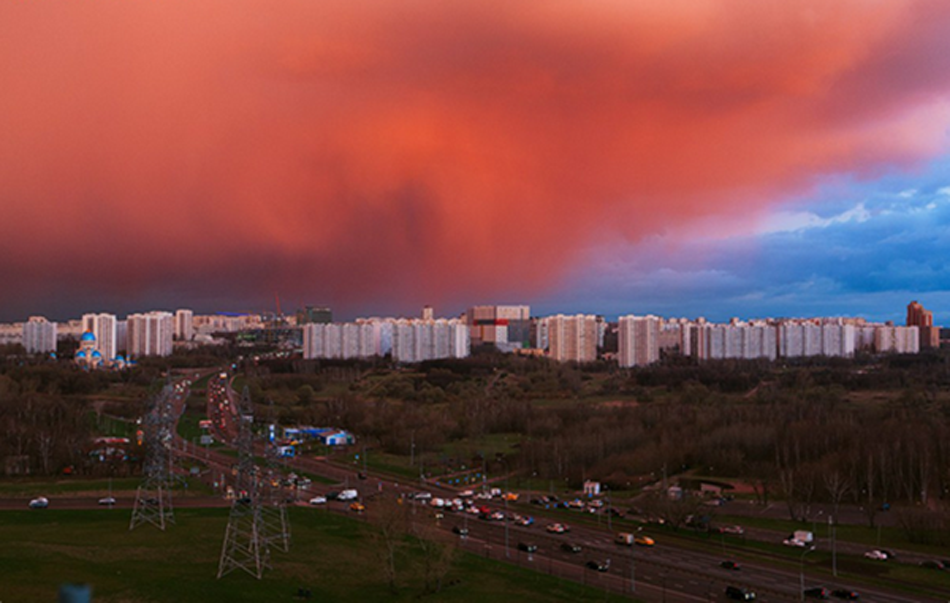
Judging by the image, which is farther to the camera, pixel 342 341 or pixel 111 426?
pixel 342 341

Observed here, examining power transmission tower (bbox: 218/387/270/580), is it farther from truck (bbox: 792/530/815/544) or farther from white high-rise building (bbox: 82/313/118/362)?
white high-rise building (bbox: 82/313/118/362)

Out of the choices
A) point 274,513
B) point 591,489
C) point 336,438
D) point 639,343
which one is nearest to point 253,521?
point 274,513

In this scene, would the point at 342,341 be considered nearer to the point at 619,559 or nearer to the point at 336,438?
the point at 336,438

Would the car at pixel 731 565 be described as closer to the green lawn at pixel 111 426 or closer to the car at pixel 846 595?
the car at pixel 846 595

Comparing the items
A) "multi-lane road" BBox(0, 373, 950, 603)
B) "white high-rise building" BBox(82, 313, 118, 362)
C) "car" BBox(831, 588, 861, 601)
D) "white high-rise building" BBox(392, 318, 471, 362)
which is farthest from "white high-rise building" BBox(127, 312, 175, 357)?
"car" BBox(831, 588, 861, 601)

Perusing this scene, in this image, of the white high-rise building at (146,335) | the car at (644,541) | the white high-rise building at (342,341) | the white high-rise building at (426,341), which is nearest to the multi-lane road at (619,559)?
the car at (644,541)

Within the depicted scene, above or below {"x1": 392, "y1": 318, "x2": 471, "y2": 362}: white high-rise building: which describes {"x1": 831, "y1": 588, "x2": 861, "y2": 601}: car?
below
